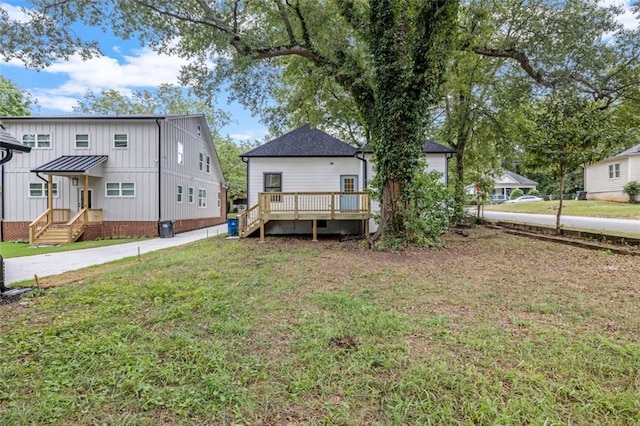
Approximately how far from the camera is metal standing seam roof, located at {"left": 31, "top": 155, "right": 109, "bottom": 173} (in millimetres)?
13969

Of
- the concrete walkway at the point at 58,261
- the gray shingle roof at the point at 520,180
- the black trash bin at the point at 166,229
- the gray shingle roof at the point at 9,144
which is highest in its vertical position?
the gray shingle roof at the point at 520,180

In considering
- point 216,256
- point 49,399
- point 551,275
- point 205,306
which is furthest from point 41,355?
point 551,275

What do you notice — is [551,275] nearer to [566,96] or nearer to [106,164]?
[566,96]

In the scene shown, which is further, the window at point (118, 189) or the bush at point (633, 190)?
the bush at point (633, 190)

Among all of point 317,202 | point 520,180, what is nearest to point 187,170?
point 317,202

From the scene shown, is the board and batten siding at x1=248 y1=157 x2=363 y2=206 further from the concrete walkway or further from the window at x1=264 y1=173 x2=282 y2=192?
the concrete walkway

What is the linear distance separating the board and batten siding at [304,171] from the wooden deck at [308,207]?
1.17 m

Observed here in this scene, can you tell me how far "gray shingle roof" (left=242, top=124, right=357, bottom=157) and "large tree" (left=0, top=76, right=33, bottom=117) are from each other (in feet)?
87.2

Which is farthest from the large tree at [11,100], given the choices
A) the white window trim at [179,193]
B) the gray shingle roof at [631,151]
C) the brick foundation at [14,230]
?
the gray shingle roof at [631,151]

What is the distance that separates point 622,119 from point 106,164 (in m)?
21.6

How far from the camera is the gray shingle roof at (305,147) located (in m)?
13.6

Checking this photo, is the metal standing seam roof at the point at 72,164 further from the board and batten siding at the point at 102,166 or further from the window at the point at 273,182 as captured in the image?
the window at the point at 273,182

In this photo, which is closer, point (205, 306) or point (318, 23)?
point (205, 306)

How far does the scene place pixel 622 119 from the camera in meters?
10.7
